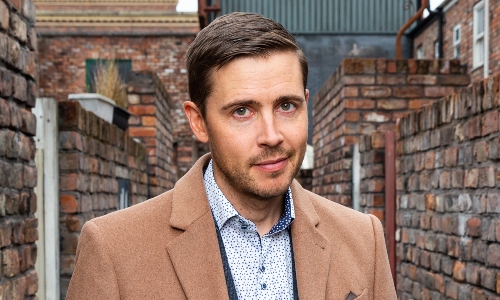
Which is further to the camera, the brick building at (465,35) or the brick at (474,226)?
the brick building at (465,35)

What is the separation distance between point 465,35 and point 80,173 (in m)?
11.3

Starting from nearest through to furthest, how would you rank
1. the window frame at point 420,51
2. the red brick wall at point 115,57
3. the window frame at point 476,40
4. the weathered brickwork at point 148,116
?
the weathered brickwork at point 148,116 < the window frame at point 476,40 < the red brick wall at point 115,57 < the window frame at point 420,51

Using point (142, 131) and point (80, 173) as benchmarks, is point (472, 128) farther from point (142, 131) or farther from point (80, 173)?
point (142, 131)

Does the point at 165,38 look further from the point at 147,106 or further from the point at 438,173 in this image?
the point at 438,173

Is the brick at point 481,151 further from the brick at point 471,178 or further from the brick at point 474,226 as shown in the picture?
the brick at point 474,226

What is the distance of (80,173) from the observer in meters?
3.53

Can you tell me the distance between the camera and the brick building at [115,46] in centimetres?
1525

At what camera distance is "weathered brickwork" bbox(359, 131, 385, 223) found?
4746 millimetres

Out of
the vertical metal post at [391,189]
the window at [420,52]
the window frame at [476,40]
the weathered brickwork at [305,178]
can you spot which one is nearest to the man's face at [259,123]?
the vertical metal post at [391,189]

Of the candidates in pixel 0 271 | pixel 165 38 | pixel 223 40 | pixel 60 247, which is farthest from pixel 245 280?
pixel 165 38

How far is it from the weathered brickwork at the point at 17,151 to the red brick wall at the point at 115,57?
12232 mm

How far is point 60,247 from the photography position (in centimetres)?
351

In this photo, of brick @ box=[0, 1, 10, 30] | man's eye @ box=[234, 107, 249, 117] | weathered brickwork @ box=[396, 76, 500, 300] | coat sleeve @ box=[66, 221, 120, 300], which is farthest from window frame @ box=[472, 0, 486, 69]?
coat sleeve @ box=[66, 221, 120, 300]

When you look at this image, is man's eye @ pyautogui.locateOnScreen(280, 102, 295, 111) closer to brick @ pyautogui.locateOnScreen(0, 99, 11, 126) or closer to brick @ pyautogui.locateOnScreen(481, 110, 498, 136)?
brick @ pyautogui.locateOnScreen(0, 99, 11, 126)
